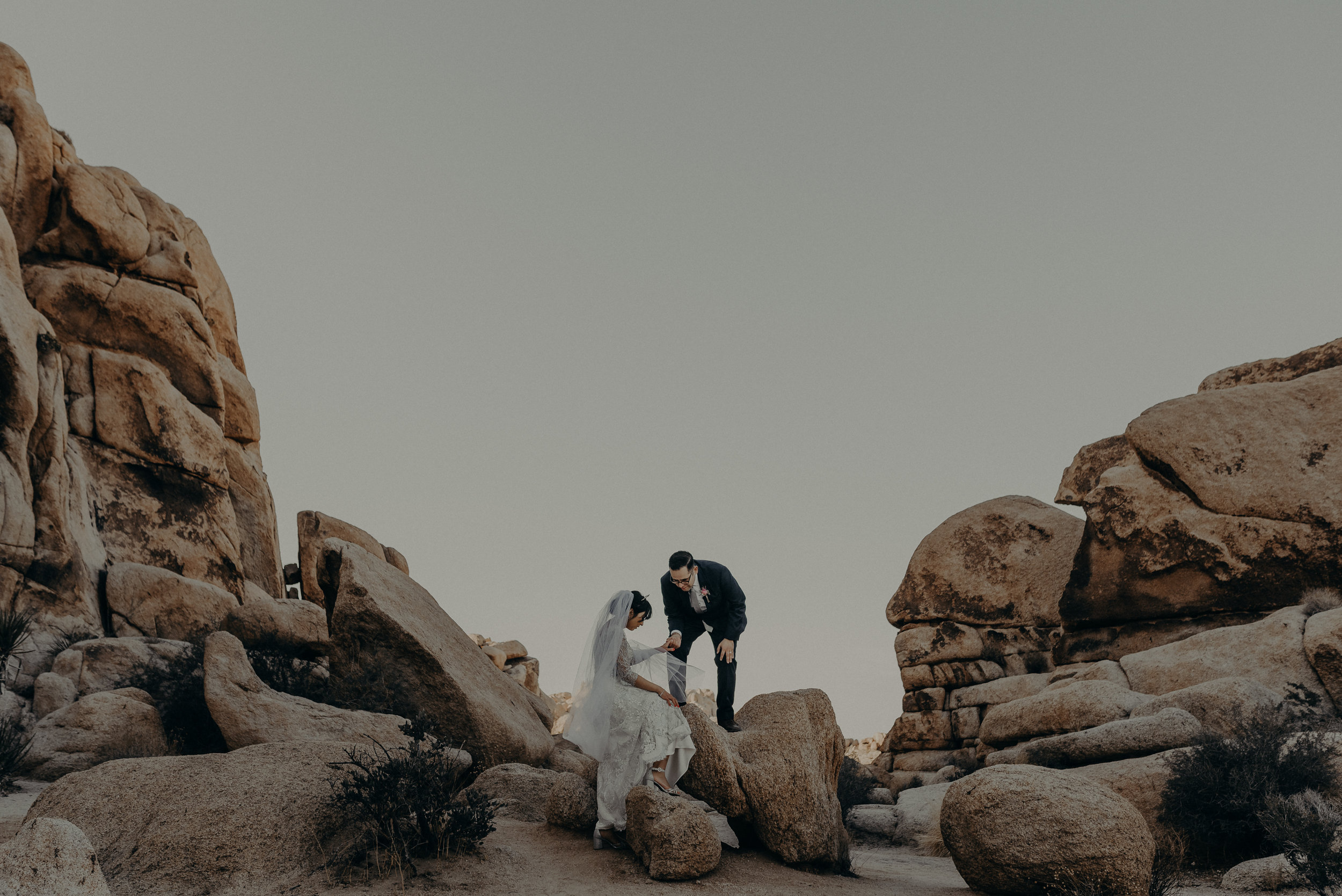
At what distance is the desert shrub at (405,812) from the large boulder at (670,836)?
1.20 metres

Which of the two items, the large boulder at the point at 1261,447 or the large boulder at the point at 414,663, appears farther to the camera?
the large boulder at the point at 1261,447

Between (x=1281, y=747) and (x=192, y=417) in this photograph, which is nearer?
(x=1281, y=747)

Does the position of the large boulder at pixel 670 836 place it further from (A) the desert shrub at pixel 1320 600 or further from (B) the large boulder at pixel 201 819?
(A) the desert shrub at pixel 1320 600

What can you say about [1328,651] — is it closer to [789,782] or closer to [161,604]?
[789,782]

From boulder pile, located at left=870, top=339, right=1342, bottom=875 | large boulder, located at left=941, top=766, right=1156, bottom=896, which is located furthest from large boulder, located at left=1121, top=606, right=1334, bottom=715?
large boulder, located at left=941, top=766, right=1156, bottom=896

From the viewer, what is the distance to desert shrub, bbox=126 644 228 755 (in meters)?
10.2

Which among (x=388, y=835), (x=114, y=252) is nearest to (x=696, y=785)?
(x=388, y=835)

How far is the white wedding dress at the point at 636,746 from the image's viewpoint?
7.28 m

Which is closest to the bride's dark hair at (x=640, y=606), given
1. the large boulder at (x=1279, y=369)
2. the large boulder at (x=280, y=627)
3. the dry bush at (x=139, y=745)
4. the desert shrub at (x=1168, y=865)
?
the desert shrub at (x=1168, y=865)

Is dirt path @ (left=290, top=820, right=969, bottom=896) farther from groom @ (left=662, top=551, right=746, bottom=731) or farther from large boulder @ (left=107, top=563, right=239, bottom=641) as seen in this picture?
large boulder @ (left=107, top=563, right=239, bottom=641)

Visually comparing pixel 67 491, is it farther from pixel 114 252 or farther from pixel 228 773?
pixel 228 773

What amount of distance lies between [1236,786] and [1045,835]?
117 inches

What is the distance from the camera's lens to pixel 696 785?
7.53 m

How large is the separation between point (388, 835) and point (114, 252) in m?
22.0
